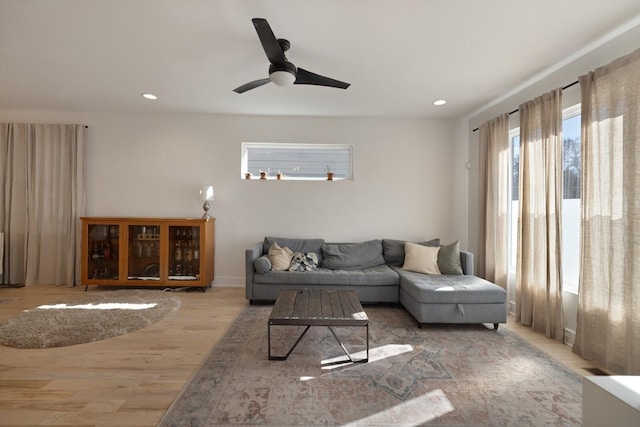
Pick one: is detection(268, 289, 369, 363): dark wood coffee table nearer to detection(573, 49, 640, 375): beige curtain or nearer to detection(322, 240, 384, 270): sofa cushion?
detection(322, 240, 384, 270): sofa cushion

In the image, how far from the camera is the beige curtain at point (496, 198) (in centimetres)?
361

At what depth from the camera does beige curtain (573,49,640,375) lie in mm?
2105

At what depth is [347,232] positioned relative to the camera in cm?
465

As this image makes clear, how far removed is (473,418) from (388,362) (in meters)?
0.72

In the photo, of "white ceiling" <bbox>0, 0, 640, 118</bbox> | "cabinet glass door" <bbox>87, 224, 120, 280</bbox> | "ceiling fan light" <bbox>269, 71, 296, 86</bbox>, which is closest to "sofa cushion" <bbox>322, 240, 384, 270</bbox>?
"white ceiling" <bbox>0, 0, 640, 118</bbox>

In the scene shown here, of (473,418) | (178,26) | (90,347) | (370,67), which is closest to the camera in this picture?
(473,418)

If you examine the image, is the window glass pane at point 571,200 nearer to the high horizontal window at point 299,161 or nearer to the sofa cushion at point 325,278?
the sofa cushion at point 325,278

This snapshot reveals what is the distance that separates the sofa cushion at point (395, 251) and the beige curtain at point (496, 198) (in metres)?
0.68

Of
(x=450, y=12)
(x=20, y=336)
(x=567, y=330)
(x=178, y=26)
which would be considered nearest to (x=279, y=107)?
(x=178, y=26)

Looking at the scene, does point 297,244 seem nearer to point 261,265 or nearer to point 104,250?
point 261,265

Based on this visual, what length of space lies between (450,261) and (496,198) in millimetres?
978

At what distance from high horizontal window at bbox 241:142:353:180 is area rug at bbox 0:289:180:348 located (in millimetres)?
2262

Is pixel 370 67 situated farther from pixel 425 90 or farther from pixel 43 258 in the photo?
pixel 43 258

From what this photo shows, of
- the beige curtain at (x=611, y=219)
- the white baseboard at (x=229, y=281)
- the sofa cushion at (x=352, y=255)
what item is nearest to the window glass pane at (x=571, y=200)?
the beige curtain at (x=611, y=219)
